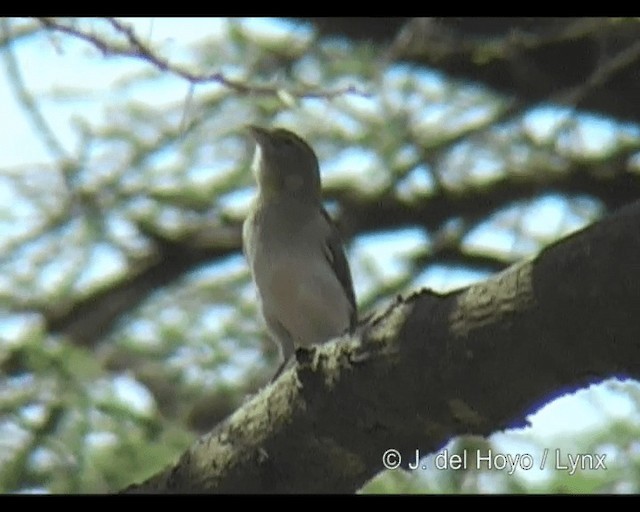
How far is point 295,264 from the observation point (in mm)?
4684

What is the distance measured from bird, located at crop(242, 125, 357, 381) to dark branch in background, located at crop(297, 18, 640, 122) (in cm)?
91

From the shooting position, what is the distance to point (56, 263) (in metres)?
5.99

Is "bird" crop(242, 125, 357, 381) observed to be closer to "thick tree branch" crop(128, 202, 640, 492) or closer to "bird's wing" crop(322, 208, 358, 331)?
"bird's wing" crop(322, 208, 358, 331)

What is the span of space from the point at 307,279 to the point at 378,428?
211 centimetres

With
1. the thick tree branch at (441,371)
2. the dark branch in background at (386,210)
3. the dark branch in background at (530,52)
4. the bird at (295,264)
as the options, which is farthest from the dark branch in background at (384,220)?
the thick tree branch at (441,371)

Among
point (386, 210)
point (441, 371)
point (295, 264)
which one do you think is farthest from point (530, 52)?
point (441, 371)

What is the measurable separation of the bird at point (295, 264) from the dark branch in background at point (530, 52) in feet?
2.98

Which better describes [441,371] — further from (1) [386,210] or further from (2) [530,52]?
(2) [530,52]

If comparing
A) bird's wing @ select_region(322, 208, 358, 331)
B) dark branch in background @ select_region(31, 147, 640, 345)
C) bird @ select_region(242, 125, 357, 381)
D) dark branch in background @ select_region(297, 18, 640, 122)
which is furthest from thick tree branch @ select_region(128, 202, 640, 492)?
dark branch in background @ select_region(31, 147, 640, 345)

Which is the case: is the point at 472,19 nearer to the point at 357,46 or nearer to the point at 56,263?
the point at 357,46

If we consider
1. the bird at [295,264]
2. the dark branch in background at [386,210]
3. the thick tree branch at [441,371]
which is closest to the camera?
the thick tree branch at [441,371]

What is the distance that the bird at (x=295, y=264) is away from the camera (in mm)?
4645

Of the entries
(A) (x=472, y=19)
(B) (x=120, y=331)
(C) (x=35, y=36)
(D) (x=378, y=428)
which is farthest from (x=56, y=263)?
(D) (x=378, y=428)

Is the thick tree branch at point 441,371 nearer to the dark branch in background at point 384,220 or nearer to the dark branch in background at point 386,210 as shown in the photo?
the dark branch in background at point 386,210
